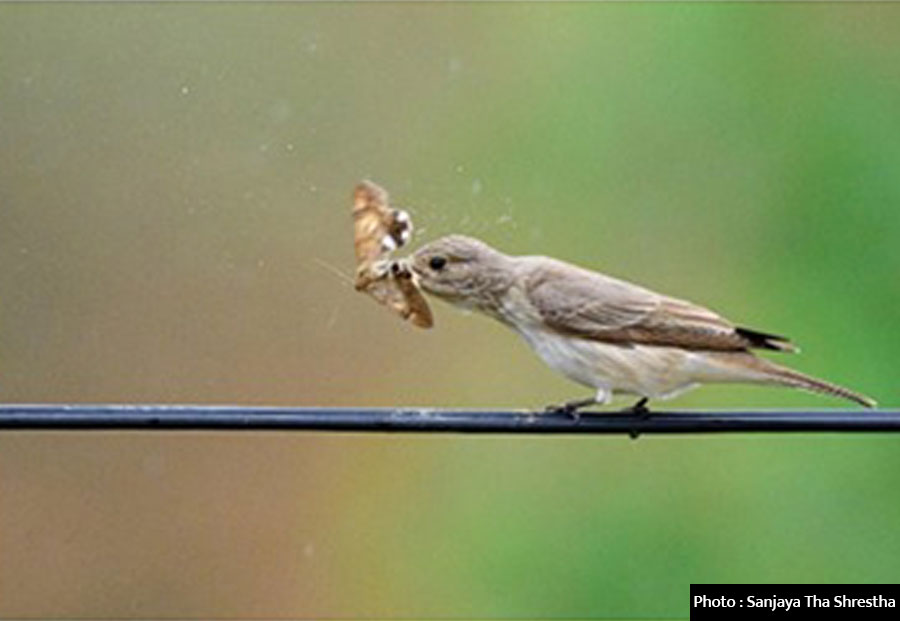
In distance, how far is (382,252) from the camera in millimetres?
3990

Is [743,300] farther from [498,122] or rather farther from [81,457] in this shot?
[81,457]

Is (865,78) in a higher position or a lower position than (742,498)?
higher

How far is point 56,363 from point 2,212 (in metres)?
0.39

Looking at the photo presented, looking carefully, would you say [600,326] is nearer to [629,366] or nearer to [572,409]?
[629,366]

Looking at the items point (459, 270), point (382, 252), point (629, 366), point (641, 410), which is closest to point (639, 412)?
point (641, 410)

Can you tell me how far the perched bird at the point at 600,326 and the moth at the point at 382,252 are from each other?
0.17ft

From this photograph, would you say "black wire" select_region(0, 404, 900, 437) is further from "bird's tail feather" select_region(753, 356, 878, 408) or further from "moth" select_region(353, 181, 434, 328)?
"moth" select_region(353, 181, 434, 328)

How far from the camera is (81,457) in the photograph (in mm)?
5586

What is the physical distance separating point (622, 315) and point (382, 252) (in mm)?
433

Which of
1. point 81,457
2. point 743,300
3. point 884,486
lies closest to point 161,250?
point 81,457

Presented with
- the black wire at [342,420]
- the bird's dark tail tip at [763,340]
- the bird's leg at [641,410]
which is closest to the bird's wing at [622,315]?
the bird's dark tail tip at [763,340]

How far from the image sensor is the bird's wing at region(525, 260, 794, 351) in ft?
12.3

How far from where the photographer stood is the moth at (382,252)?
397cm

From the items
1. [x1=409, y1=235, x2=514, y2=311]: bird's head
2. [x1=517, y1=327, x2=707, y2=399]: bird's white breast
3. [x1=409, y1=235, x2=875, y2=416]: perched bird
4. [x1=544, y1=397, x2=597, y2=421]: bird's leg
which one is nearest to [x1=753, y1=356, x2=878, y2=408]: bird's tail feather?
[x1=409, y1=235, x2=875, y2=416]: perched bird
